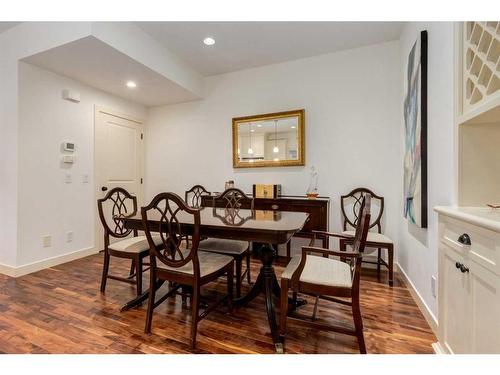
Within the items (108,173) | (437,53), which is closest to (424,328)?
(437,53)

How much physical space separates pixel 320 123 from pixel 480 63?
211 cm

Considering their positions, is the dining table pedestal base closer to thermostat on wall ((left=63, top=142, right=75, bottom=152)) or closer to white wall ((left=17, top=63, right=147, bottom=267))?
white wall ((left=17, top=63, right=147, bottom=267))

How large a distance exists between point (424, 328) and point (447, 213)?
38.9 inches

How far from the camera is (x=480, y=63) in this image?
4.02 feet

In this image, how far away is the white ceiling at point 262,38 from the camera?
269 cm

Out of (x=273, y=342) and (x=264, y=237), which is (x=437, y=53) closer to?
(x=264, y=237)

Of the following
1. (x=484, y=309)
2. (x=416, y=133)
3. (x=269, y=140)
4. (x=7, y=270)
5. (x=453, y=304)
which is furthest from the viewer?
(x=269, y=140)

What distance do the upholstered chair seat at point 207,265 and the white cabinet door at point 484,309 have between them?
1.34 metres

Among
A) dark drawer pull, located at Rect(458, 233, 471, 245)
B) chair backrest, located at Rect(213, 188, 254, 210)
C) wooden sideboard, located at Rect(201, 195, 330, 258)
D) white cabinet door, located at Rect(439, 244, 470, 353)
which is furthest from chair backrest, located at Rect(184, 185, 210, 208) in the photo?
dark drawer pull, located at Rect(458, 233, 471, 245)

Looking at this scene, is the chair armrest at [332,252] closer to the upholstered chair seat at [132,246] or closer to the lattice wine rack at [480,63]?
the lattice wine rack at [480,63]

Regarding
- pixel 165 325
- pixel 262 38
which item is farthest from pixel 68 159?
pixel 262 38

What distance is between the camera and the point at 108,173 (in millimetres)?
3736

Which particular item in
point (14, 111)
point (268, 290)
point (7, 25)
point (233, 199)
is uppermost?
point (7, 25)

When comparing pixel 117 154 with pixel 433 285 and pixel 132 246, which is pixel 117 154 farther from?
pixel 433 285
